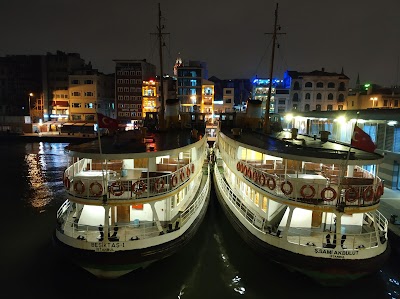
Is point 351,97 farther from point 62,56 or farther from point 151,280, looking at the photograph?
point 62,56

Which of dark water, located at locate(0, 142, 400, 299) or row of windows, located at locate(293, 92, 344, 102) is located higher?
row of windows, located at locate(293, 92, 344, 102)

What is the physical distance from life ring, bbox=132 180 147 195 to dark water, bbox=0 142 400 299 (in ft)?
13.7

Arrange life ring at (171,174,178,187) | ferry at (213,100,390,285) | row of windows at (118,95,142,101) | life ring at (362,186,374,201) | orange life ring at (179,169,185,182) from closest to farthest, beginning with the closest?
ferry at (213,100,390,285) < life ring at (362,186,374,201) < life ring at (171,174,178,187) < orange life ring at (179,169,185,182) < row of windows at (118,95,142,101)

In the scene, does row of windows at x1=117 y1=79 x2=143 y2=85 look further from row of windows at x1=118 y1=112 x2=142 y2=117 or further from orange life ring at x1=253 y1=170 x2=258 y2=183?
orange life ring at x1=253 y1=170 x2=258 y2=183

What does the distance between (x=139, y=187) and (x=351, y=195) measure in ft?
30.2

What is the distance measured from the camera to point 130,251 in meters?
13.4

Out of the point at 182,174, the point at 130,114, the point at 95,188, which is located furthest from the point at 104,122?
the point at 130,114

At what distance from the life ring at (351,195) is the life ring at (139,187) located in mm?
8797

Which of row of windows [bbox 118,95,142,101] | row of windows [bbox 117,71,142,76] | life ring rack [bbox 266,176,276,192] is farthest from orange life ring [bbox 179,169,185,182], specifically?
row of windows [bbox 117,71,142,76]

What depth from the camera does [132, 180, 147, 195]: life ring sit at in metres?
14.0

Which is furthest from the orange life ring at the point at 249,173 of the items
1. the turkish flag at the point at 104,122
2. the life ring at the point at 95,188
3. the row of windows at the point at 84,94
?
the row of windows at the point at 84,94

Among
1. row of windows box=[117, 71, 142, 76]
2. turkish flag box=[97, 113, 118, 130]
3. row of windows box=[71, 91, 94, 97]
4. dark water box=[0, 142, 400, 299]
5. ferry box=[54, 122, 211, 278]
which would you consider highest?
row of windows box=[117, 71, 142, 76]

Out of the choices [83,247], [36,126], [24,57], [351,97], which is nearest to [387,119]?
[83,247]

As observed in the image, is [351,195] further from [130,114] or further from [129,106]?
[129,106]
